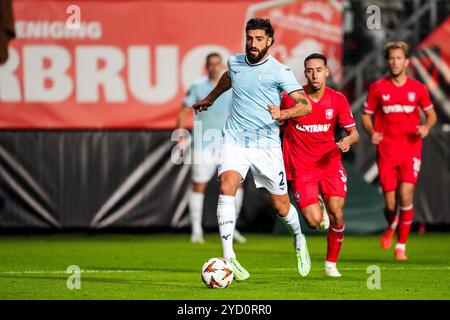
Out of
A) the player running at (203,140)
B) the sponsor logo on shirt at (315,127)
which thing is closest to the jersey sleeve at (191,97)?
the player running at (203,140)

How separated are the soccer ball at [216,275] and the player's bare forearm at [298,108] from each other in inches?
57.0

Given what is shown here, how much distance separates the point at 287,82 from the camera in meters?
11.1

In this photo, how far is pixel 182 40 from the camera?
18703 mm

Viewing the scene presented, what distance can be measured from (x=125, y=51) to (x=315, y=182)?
7229 millimetres

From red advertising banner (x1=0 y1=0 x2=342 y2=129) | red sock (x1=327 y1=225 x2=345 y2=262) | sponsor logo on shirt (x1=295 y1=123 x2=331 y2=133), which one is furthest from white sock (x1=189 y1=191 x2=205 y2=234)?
red sock (x1=327 y1=225 x2=345 y2=262)

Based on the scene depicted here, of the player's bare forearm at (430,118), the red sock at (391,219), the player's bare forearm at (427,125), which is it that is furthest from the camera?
the red sock at (391,219)

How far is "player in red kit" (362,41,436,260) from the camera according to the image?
1455 cm

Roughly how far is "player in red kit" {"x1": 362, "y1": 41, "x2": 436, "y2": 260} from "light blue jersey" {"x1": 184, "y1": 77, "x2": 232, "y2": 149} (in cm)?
296

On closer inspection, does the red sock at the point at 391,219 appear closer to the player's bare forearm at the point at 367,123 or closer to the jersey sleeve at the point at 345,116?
the player's bare forearm at the point at 367,123

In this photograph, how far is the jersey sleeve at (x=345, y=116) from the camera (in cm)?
1192

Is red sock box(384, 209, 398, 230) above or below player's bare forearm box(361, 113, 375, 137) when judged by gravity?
below

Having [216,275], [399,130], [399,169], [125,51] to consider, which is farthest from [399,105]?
[125,51]

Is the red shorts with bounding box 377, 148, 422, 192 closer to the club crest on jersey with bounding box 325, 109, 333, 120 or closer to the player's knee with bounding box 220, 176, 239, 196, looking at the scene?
the club crest on jersey with bounding box 325, 109, 333, 120
